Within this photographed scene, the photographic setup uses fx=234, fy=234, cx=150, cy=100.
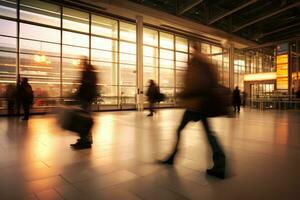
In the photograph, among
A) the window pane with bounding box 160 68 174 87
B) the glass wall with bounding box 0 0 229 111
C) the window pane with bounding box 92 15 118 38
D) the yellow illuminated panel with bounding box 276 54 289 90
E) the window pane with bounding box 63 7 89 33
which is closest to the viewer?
the glass wall with bounding box 0 0 229 111

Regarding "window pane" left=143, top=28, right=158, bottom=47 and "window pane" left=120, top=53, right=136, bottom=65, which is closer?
"window pane" left=120, top=53, right=136, bottom=65

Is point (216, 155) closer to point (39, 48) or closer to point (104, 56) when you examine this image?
point (39, 48)

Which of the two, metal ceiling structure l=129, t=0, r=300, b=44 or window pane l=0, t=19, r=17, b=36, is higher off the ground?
metal ceiling structure l=129, t=0, r=300, b=44

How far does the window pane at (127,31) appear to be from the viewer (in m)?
16.5

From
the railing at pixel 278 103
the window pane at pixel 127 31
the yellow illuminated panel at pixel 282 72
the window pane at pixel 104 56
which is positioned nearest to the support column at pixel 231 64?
the yellow illuminated panel at pixel 282 72

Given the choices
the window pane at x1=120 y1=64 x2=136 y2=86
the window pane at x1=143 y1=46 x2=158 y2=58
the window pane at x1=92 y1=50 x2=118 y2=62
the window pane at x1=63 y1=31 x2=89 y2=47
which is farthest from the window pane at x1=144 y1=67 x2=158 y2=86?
the window pane at x1=63 y1=31 x2=89 y2=47

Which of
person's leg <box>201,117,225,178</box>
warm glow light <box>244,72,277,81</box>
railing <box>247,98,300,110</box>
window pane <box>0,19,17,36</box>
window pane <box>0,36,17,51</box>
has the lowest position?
person's leg <box>201,117,225,178</box>

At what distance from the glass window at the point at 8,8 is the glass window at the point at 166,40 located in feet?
33.7

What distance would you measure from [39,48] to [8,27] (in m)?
1.85

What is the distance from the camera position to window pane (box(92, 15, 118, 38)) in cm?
1527

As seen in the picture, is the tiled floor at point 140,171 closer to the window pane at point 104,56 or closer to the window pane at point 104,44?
the window pane at point 104,56

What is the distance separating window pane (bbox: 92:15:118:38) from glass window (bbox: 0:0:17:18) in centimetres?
448

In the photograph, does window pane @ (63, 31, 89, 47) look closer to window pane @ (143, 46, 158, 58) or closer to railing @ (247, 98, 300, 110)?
window pane @ (143, 46, 158, 58)

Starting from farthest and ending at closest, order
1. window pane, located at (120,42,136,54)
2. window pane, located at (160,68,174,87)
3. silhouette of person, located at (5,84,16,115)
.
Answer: window pane, located at (160,68,174,87)
window pane, located at (120,42,136,54)
silhouette of person, located at (5,84,16,115)
